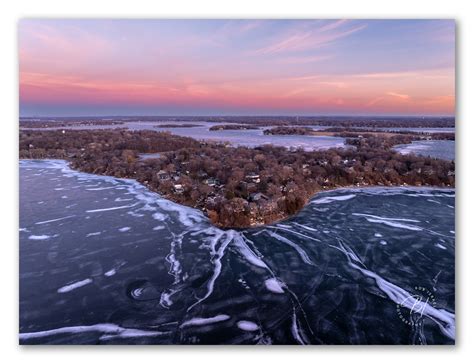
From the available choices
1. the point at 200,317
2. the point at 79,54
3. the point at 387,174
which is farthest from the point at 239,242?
the point at 387,174

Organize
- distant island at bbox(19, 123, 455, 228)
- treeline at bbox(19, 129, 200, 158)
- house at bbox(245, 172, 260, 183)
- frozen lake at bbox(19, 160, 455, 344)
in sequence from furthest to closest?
treeline at bbox(19, 129, 200, 158) < house at bbox(245, 172, 260, 183) < distant island at bbox(19, 123, 455, 228) < frozen lake at bbox(19, 160, 455, 344)

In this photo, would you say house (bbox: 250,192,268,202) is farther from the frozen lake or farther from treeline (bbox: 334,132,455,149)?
treeline (bbox: 334,132,455,149)

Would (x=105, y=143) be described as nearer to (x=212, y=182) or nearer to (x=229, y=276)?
(x=212, y=182)

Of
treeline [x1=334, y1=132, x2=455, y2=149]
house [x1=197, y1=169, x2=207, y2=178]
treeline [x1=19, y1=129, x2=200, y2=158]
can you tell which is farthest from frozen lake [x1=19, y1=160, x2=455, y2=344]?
treeline [x1=334, y1=132, x2=455, y2=149]

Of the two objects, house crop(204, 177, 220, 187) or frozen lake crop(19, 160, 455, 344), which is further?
house crop(204, 177, 220, 187)

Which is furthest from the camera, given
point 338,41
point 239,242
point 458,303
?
point 239,242

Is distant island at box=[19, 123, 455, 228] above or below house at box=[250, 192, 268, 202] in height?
above

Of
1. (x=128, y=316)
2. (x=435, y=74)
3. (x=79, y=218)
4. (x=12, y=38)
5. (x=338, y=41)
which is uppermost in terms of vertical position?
(x=338, y=41)

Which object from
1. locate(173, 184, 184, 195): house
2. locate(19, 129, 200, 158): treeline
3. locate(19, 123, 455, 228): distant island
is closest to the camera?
locate(19, 123, 455, 228): distant island
